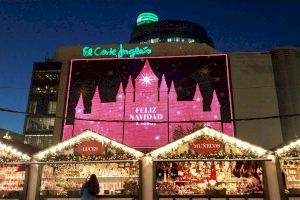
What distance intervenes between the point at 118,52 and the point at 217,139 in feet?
75.3

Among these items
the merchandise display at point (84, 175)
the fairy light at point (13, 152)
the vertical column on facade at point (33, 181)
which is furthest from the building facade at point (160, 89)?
the vertical column on facade at point (33, 181)

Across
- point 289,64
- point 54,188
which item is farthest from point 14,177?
point 289,64

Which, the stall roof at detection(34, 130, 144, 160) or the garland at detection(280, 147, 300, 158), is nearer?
the garland at detection(280, 147, 300, 158)

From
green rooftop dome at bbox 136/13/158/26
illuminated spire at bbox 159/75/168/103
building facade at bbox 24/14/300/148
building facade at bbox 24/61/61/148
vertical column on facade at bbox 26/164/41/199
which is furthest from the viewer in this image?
green rooftop dome at bbox 136/13/158/26

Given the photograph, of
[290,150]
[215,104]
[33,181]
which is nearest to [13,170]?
[33,181]

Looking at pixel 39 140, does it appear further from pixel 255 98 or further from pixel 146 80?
pixel 255 98

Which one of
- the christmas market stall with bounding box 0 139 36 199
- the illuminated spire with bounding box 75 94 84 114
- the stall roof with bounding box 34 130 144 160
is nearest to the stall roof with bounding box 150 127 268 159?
the stall roof with bounding box 34 130 144 160

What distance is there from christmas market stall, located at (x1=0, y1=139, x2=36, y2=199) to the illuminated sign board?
67.1 feet

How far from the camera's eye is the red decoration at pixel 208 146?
14.9 meters

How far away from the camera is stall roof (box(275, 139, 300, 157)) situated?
570 inches

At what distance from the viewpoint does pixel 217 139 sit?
15.1 metres

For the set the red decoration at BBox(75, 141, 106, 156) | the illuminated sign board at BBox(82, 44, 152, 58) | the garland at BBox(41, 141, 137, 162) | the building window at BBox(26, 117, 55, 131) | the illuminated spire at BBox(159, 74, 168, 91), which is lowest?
the garland at BBox(41, 141, 137, 162)

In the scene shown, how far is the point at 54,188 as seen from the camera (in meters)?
17.3

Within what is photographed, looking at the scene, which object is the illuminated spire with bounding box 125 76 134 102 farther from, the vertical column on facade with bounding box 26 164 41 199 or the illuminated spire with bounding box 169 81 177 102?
the vertical column on facade with bounding box 26 164 41 199
